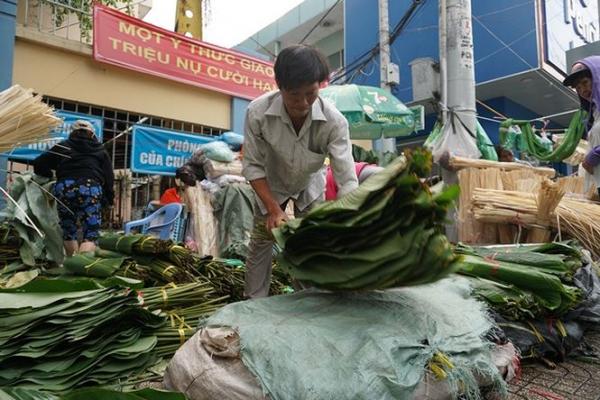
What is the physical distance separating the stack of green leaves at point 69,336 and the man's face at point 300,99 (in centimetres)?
105

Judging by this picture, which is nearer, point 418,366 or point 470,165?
point 418,366

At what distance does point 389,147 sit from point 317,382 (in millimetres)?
7716

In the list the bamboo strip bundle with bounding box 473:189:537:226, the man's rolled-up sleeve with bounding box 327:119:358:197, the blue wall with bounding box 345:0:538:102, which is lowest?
the bamboo strip bundle with bounding box 473:189:537:226

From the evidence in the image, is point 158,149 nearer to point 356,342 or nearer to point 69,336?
point 69,336

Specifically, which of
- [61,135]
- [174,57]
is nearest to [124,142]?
[174,57]

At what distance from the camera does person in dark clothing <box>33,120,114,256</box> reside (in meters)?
3.70

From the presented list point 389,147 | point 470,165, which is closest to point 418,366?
point 470,165

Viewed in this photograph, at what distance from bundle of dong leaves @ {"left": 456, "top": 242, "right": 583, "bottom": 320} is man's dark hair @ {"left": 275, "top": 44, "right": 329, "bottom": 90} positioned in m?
1.07

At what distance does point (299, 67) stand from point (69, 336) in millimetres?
1325

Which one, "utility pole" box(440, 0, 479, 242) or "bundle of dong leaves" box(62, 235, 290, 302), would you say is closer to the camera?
"bundle of dong leaves" box(62, 235, 290, 302)

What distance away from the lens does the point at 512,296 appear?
6.63 feet

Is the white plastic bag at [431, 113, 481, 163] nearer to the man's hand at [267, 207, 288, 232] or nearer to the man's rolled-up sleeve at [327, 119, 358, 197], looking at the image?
the man's rolled-up sleeve at [327, 119, 358, 197]

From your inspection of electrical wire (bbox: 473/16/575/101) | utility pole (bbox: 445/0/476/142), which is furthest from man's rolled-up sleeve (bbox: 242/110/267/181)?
electrical wire (bbox: 473/16/575/101)

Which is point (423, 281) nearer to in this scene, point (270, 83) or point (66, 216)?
point (66, 216)
